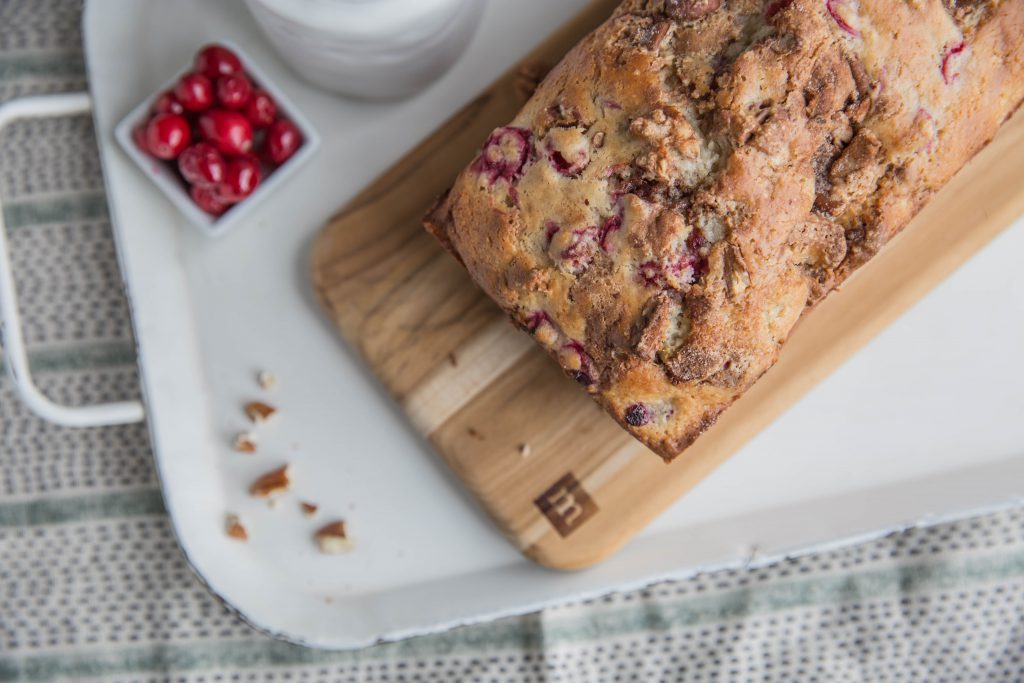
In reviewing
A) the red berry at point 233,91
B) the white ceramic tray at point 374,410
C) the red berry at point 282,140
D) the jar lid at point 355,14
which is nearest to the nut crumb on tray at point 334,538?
the white ceramic tray at point 374,410

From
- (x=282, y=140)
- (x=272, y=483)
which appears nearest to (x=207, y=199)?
(x=282, y=140)

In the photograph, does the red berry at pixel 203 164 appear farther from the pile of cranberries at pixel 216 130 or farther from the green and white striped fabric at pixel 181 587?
the green and white striped fabric at pixel 181 587

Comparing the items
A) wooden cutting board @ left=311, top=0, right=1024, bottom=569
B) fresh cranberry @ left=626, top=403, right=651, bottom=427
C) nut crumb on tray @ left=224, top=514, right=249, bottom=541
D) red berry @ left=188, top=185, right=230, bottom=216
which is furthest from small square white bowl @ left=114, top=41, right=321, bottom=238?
fresh cranberry @ left=626, top=403, right=651, bottom=427

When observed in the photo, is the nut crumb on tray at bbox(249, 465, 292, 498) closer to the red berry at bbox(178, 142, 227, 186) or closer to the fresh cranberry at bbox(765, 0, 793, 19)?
the red berry at bbox(178, 142, 227, 186)

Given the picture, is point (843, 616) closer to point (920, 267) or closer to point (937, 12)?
point (920, 267)

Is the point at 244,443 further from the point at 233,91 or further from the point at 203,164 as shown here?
the point at 233,91
